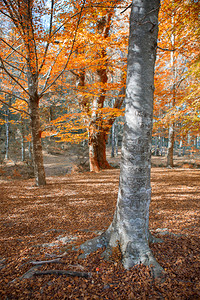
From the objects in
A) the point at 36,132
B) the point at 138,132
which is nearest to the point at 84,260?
the point at 138,132

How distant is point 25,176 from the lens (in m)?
11.2

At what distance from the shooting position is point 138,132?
1852 millimetres

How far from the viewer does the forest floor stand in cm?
150

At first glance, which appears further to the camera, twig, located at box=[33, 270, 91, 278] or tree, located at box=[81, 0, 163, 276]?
tree, located at box=[81, 0, 163, 276]

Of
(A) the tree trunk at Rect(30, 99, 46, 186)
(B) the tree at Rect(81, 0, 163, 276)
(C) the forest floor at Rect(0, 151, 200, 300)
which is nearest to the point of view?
(C) the forest floor at Rect(0, 151, 200, 300)

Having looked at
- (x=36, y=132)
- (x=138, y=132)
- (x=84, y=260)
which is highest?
(x=36, y=132)

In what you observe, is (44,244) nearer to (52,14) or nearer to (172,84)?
(52,14)

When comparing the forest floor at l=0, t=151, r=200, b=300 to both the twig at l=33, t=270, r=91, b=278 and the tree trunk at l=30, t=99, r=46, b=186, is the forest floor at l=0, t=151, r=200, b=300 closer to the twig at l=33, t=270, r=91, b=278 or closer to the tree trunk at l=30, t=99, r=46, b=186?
the twig at l=33, t=270, r=91, b=278

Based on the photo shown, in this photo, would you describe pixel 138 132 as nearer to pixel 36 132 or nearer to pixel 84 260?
pixel 84 260

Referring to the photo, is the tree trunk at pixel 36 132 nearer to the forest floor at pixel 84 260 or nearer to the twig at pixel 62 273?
the forest floor at pixel 84 260

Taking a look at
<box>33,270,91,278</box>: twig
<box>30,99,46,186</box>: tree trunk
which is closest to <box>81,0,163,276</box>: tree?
<box>33,270,91,278</box>: twig

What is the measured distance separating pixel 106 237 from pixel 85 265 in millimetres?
446

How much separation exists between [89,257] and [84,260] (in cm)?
7

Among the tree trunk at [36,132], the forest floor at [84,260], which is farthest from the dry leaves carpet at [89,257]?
the tree trunk at [36,132]
